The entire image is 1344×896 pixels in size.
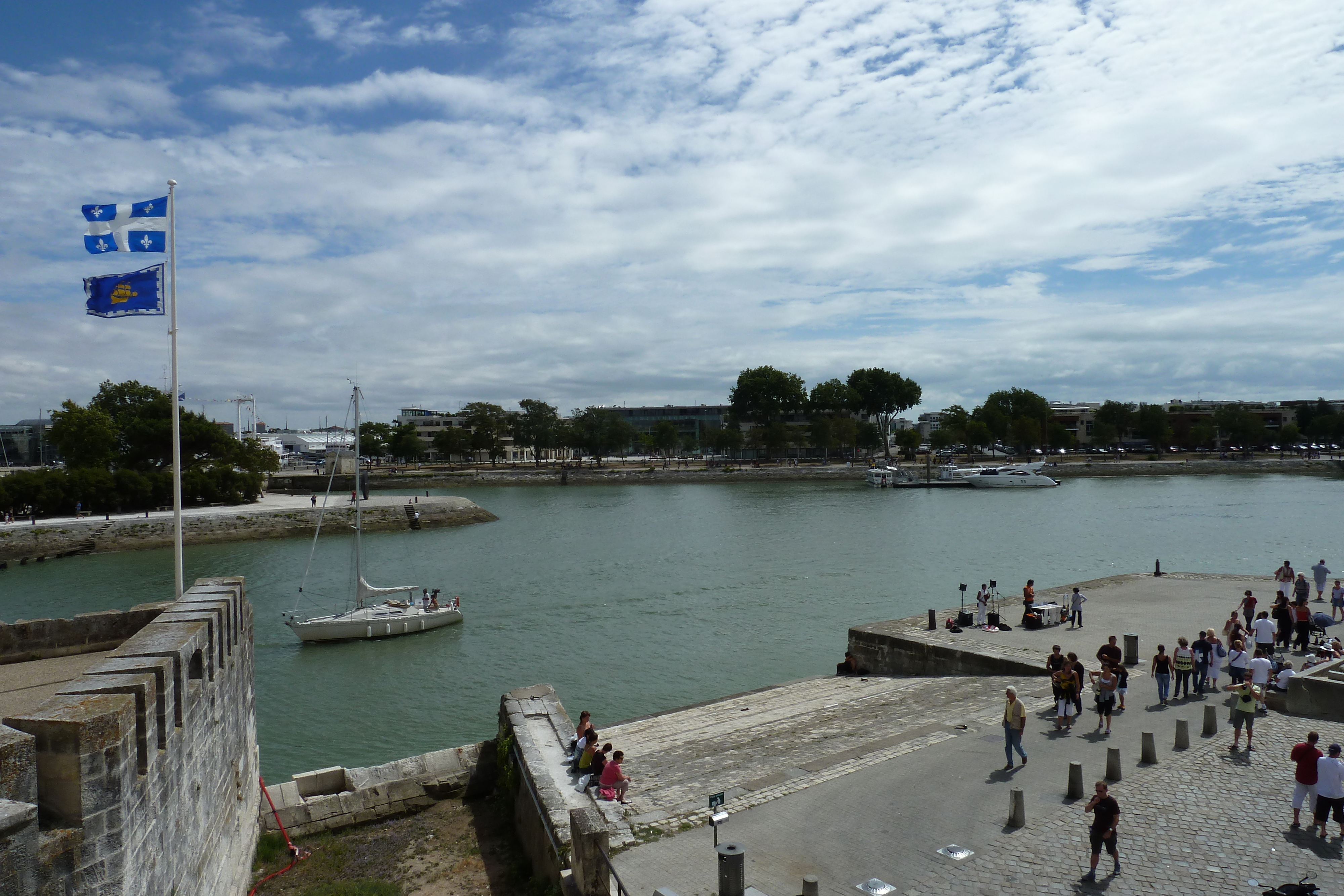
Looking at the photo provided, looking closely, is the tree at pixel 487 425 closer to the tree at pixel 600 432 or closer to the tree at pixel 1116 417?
the tree at pixel 600 432

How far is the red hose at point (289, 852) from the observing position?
499 inches

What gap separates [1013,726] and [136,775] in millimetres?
11397

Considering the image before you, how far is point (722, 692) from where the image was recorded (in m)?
24.9

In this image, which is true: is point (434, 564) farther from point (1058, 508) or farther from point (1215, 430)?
point (1215, 430)

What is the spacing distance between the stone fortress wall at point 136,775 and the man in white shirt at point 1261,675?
16695 mm

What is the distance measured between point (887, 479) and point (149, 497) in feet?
284

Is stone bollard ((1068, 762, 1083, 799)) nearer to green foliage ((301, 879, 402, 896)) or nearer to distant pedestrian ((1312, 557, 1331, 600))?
green foliage ((301, 879, 402, 896))

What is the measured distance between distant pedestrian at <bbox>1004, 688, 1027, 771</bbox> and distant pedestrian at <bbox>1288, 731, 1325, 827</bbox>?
10.9ft

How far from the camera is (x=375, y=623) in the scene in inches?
1298

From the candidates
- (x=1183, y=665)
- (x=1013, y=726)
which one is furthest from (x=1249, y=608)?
(x=1013, y=726)

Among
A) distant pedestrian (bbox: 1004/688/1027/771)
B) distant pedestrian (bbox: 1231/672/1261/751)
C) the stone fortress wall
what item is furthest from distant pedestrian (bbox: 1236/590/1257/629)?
the stone fortress wall

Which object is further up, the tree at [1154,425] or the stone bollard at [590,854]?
the tree at [1154,425]

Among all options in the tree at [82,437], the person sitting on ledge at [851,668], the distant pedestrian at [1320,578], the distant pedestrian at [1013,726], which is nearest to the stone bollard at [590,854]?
the distant pedestrian at [1013,726]

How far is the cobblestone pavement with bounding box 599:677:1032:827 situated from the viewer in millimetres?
12562
